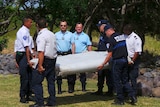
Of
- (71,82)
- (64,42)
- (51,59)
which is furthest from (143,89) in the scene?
(51,59)

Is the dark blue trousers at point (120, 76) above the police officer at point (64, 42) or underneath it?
underneath

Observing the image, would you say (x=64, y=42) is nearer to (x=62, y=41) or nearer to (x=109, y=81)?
(x=62, y=41)

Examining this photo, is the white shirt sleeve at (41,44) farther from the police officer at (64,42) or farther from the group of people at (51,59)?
the police officer at (64,42)

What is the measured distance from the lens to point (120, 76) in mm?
7910

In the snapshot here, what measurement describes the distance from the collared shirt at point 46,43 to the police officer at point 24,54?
59cm

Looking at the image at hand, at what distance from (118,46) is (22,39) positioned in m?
1.84

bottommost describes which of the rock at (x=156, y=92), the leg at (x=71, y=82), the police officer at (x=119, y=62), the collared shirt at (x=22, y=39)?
the rock at (x=156, y=92)

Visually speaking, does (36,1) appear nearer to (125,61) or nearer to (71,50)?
(71,50)

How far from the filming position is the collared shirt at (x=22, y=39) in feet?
25.9

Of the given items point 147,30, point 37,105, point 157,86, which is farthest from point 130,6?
point 37,105

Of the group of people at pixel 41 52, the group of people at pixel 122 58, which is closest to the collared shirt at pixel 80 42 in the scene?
the group of people at pixel 41 52

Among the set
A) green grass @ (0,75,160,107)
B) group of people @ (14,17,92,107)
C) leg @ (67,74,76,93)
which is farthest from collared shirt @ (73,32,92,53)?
green grass @ (0,75,160,107)

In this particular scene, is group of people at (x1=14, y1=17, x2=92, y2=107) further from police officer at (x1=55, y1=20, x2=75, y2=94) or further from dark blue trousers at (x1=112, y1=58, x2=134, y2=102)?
dark blue trousers at (x1=112, y1=58, x2=134, y2=102)

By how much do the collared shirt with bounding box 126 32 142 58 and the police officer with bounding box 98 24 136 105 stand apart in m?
0.27
